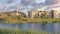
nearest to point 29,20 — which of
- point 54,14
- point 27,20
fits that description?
point 27,20

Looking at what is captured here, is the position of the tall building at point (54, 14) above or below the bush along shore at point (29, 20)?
above

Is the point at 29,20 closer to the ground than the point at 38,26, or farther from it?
farther from it

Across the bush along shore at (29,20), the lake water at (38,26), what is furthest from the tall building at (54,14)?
the lake water at (38,26)

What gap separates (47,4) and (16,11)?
3.84 ft

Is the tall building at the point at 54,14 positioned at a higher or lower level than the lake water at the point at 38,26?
higher

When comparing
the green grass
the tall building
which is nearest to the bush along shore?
the green grass

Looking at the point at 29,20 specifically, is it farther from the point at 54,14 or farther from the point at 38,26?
the point at 54,14

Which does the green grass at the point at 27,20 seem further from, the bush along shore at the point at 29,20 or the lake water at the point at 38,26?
the lake water at the point at 38,26

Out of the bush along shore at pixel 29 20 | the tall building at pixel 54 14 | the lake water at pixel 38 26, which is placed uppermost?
the tall building at pixel 54 14

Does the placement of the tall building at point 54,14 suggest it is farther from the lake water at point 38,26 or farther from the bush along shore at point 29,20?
the lake water at point 38,26

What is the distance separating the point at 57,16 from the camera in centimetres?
868

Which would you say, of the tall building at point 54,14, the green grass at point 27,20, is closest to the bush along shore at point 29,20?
the green grass at point 27,20

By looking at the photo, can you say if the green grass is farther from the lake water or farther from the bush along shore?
the lake water

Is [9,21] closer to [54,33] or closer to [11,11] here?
[11,11]
